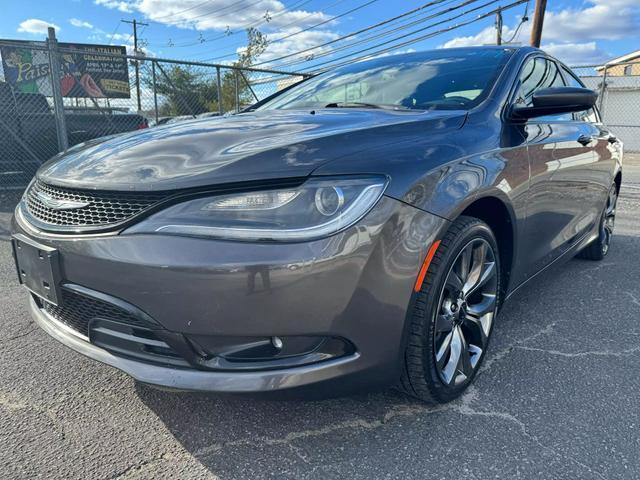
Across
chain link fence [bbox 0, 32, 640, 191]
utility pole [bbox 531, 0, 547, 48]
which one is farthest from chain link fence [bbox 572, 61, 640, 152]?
chain link fence [bbox 0, 32, 640, 191]

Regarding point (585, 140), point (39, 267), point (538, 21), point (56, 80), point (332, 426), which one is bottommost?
point (332, 426)

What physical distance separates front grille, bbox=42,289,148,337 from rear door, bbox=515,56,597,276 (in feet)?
6.24

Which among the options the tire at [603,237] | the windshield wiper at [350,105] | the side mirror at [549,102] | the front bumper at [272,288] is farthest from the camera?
the tire at [603,237]

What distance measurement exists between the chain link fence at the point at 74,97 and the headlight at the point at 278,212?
12.7ft

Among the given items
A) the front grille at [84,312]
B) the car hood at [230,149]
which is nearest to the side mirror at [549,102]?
the car hood at [230,149]

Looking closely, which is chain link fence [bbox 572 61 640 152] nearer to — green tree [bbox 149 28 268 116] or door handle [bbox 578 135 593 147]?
green tree [bbox 149 28 268 116]

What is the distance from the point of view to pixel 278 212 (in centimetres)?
157

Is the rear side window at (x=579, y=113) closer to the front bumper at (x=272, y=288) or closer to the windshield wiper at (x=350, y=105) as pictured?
the windshield wiper at (x=350, y=105)

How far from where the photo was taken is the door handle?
10.4 feet

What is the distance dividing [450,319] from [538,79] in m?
1.88

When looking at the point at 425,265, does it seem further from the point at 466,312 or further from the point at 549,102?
the point at 549,102

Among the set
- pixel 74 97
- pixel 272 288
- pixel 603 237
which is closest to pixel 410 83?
pixel 272 288

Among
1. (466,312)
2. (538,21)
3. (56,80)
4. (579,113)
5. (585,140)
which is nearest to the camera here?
(466,312)

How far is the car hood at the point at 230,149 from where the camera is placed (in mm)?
1645
